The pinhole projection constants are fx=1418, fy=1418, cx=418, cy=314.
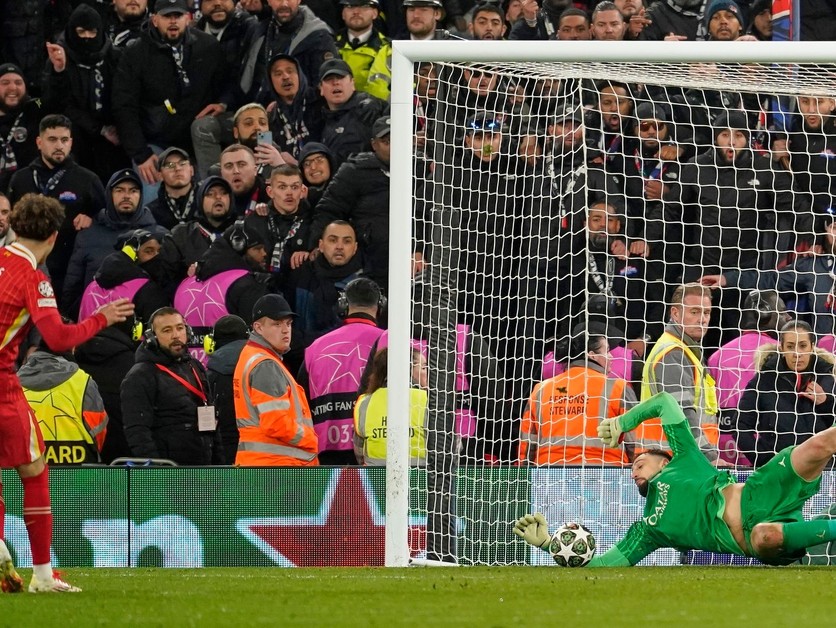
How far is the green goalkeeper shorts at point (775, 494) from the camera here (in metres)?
7.70

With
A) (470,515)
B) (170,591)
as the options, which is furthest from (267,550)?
(170,591)

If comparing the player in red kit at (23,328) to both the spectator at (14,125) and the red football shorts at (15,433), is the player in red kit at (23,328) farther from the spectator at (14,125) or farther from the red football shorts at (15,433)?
the spectator at (14,125)

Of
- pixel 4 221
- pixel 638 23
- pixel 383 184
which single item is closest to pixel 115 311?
pixel 383 184

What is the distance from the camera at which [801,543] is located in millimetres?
7590

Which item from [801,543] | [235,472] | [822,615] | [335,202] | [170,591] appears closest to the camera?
[822,615]

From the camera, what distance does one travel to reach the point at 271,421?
9.25 m

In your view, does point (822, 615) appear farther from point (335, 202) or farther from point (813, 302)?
point (335, 202)

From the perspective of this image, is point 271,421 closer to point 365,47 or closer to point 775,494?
point 775,494

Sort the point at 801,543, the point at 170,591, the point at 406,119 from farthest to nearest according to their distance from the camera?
the point at 406,119
the point at 801,543
the point at 170,591

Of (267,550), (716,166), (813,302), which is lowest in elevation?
(267,550)

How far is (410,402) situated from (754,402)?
2.48 meters

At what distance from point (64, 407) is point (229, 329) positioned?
1.30m

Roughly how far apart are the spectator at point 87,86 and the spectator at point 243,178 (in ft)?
3.79

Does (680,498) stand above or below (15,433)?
below
